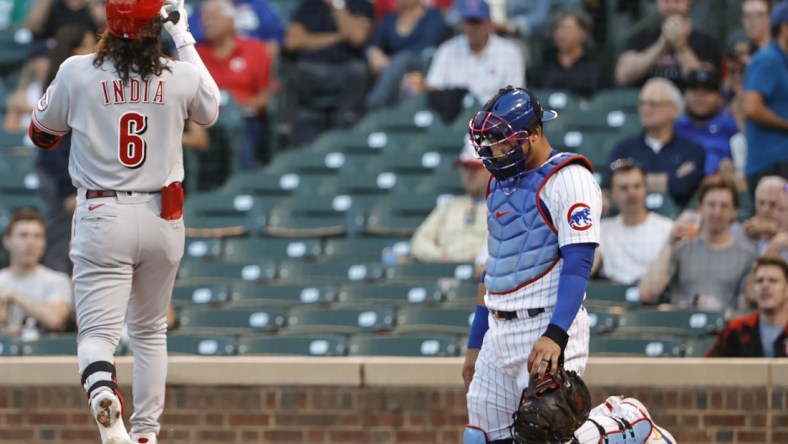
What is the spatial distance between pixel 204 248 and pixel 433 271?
5.35ft

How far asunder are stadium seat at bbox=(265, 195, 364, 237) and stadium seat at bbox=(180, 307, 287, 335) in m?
1.08

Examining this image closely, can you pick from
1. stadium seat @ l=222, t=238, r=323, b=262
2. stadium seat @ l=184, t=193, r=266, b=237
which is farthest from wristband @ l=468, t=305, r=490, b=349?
stadium seat @ l=184, t=193, r=266, b=237

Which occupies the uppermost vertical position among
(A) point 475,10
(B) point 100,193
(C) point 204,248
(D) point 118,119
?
(A) point 475,10

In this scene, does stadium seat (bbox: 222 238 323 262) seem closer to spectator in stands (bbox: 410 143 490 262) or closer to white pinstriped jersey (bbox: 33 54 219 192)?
spectator in stands (bbox: 410 143 490 262)

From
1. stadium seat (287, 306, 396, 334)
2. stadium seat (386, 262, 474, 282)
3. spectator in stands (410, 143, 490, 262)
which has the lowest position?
stadium seat (287, 306, 396, 334)

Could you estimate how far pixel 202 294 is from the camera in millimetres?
8406

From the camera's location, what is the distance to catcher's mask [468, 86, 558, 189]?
4773 mm

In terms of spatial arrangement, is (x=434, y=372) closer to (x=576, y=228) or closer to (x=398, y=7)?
(x=576, y=228)

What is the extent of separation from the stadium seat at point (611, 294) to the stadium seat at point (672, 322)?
285 mm

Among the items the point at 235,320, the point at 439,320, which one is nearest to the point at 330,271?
the point at 235,320

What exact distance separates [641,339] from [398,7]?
4.43 metres

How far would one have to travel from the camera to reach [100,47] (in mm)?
5105

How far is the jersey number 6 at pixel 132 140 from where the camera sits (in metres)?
5.04

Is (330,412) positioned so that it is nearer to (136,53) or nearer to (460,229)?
(136,53)
